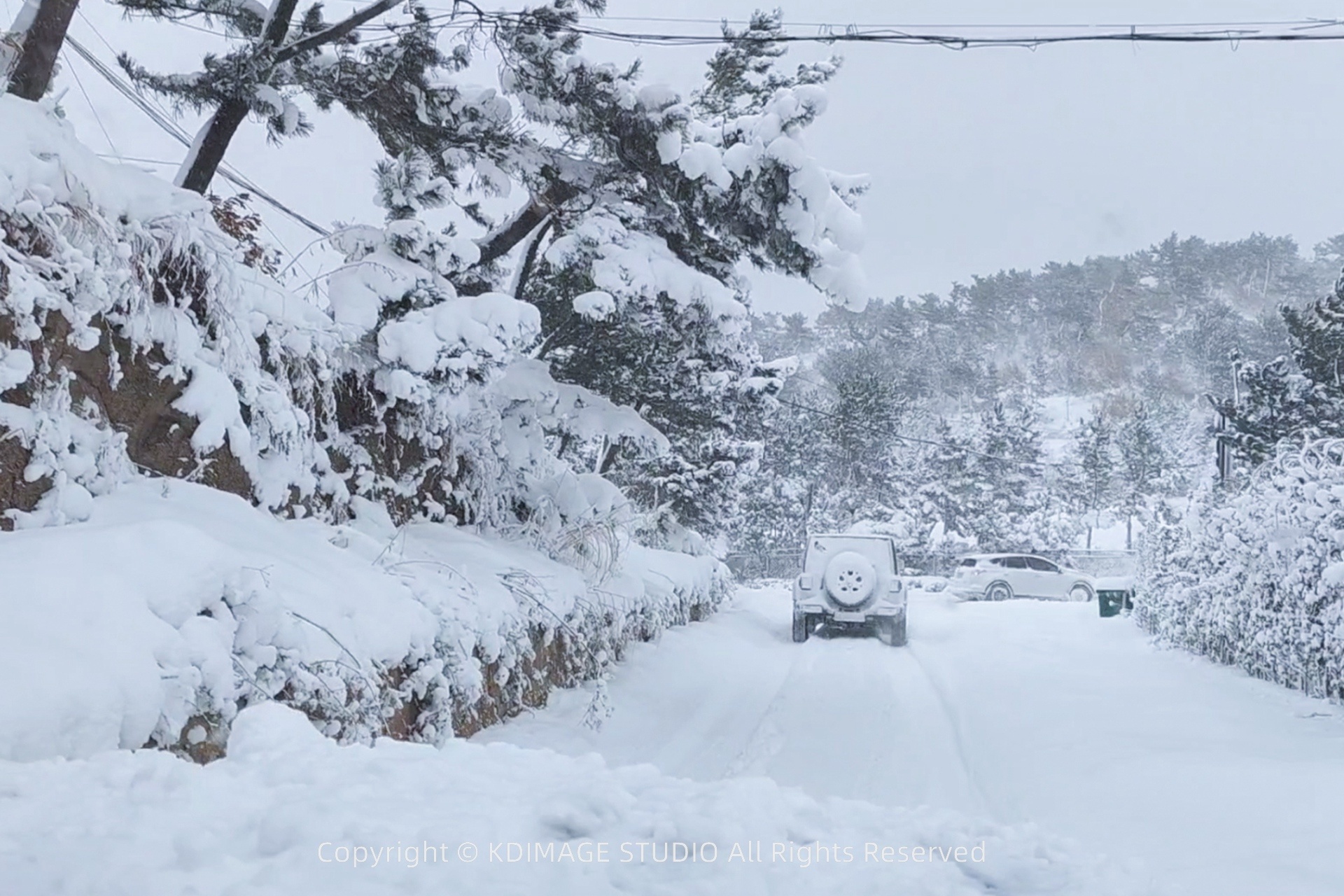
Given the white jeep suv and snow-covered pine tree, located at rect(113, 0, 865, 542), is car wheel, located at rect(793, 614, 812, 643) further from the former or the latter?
snow-covered pine tree, located at rect(113, 0, 865, 542)

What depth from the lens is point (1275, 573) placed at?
8367mm

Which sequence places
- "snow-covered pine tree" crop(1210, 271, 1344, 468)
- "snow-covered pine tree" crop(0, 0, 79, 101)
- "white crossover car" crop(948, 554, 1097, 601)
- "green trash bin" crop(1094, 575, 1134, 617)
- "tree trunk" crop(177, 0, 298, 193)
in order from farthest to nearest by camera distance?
"white crossover car" crop(948, 554, 1097, 601) < "green trash bin" crop(1094, 575, 1134, 617) < "snow-covered pine tree" crop(1210, 271, 1344, 468) < "tree trunk" crop(177, 0, 298, 193) < "snow-covered pine tree" crop(0, 0, 79, 101)

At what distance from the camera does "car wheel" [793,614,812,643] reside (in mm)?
14344

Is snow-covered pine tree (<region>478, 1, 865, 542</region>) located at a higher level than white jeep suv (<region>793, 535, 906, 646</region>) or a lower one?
higher

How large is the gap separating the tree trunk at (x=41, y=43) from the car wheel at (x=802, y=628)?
11278mm

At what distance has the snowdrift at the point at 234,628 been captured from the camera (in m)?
3.15

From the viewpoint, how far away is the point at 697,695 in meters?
9.03

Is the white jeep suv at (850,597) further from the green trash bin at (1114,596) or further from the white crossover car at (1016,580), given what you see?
the white crossover car at (1016,580)

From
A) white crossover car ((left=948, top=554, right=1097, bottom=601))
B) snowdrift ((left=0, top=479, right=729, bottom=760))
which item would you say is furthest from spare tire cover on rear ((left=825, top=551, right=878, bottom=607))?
white crossover car ((left=948, top=554, right=1097, bottom=601))

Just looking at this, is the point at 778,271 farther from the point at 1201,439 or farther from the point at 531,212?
the point at 1201,439

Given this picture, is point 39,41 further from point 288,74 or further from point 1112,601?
point 1112,601

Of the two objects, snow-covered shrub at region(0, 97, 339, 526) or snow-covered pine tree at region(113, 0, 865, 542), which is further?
snow-covered pine tree at region(113, 0, 865, 542)

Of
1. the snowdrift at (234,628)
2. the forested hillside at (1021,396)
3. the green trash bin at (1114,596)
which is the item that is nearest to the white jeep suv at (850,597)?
the forested hillside at (1021,396)

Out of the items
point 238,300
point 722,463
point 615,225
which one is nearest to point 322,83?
point 615,225
